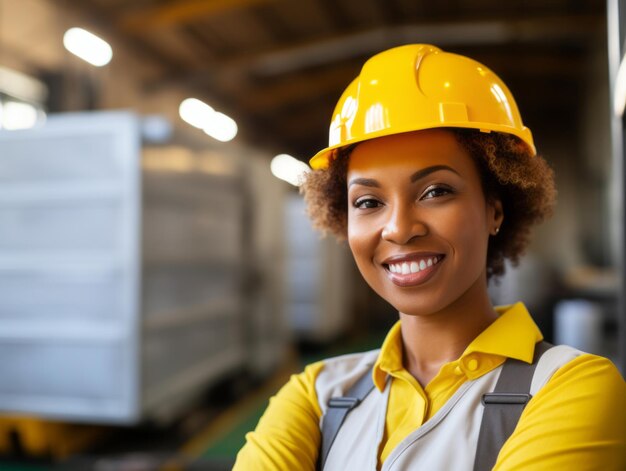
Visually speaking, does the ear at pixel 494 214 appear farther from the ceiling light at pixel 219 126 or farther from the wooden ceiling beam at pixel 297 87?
the wooden ceiling beam at pixel 297 87

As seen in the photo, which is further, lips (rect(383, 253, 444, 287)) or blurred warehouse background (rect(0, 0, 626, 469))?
blurred warehouse background (rect(0, 0, 626, 469))

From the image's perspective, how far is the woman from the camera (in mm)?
1243

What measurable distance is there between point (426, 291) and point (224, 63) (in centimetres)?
1001

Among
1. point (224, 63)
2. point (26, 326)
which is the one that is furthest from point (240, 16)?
point (26, 326)

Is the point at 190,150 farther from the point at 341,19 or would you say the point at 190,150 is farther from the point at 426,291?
the point at 341,19

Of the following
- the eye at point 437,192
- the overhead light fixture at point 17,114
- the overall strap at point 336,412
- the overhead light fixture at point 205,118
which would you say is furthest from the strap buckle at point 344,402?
the overhead light fixture at point 205,118

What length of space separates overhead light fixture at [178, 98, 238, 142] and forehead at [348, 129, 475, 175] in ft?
29.8

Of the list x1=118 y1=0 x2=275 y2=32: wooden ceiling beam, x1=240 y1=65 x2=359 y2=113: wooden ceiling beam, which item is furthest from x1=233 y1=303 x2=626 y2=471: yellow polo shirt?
x1=240 y1=65 x2=359 y2=113: wooden ceiling beam

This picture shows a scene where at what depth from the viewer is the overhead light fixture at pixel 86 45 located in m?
7.23

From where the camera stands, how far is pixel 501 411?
1254mm

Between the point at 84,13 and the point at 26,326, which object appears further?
the point at 84,13

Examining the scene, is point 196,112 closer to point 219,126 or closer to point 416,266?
point 219,126

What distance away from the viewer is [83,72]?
866 cm

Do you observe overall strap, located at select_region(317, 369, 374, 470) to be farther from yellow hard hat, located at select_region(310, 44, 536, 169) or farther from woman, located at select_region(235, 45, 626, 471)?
yellow hard hat, located at select_region(310, 44, 536, 169)
